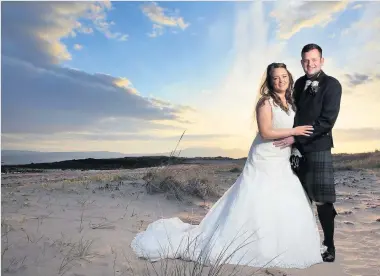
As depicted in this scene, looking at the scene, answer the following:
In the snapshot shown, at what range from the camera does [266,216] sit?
3865mm

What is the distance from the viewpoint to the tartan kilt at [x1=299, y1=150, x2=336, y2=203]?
13.2 ft

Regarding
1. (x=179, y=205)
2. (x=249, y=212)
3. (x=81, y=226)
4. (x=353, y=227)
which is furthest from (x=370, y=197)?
(x=81, y=226)

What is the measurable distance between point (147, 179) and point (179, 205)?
1.21 m

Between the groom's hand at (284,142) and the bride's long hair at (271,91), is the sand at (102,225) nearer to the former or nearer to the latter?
the groom's hand at (284,142)

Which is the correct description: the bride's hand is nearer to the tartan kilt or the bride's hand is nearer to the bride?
the bride

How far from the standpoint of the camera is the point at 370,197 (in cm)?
818

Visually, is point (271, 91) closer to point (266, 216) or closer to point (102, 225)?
point (266, 216)

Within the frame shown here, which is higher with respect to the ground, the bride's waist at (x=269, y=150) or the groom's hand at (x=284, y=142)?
the groom's hand at (x=284, y=142)

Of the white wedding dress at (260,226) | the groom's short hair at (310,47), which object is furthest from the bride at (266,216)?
the groom's short hair at (310,47)

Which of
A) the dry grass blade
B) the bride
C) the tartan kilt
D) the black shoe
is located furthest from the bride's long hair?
the dry grass blade

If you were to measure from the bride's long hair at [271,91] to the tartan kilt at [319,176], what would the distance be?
0.55m

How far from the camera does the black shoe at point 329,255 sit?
4023mm

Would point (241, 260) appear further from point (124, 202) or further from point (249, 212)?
point (124, 202)

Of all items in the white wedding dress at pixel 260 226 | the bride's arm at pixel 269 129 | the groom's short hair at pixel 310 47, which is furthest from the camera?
the groom's short hair at pixel 310 47
